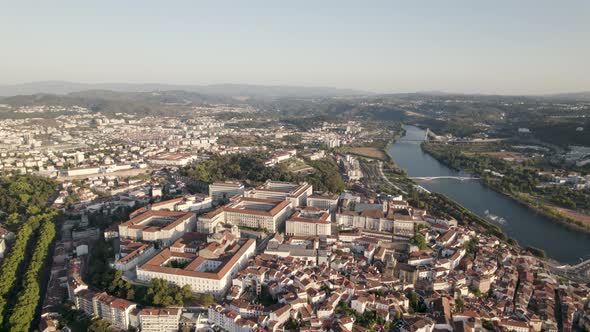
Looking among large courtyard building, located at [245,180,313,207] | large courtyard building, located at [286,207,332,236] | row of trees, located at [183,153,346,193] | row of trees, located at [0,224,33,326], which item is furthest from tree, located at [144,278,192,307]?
row of trees, located at [183,153,346,193]

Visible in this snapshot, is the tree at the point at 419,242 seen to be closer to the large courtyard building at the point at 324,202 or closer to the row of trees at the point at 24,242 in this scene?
the large courtyard building at the point at 324,202

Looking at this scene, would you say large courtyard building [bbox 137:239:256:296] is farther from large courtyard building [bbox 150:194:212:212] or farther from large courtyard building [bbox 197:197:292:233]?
large courtyard building [bbox 150:194:212:212]

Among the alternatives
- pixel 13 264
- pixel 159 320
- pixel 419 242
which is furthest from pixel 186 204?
pixel 419 242

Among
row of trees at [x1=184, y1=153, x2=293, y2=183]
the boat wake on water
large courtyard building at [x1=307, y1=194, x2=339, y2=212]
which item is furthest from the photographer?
row of trees at [x1=184, y1=153, x2=293, y2=183]

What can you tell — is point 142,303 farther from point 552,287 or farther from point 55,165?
point 55,165

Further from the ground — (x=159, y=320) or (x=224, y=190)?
(x=224, y=190)

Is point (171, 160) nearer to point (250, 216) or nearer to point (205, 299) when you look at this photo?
point (250, 216)

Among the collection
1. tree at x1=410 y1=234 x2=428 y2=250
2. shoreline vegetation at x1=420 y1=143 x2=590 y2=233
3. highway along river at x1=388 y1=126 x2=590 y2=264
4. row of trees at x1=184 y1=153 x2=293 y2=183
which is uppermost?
row of trees at x1=184 y1=153 x2=293 y2=183

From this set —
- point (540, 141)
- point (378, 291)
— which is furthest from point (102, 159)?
point (540, 141)
